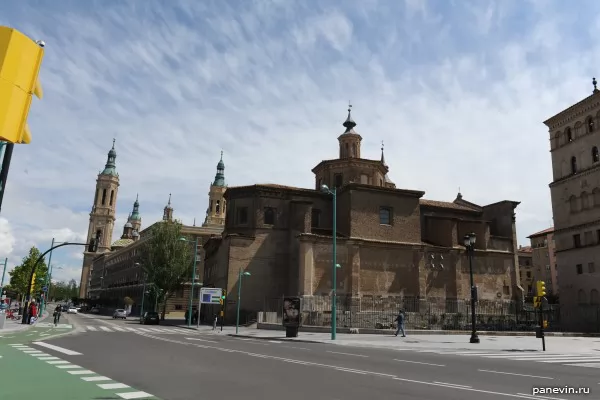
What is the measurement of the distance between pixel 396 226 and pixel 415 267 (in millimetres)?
4747

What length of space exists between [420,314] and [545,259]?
196ft

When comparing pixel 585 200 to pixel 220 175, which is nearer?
pixel 585 200

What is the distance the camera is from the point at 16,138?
2.42 meters

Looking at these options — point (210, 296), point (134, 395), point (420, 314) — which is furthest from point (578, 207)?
point (134, 395)

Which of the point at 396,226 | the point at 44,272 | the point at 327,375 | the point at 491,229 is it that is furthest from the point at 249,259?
the point at 44,272

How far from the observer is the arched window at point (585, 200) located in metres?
43.6

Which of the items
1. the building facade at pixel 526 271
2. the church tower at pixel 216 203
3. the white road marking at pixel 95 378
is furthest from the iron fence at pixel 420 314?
the church tower at pixel 216 203

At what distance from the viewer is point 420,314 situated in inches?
1435

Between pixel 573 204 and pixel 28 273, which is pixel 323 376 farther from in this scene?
pixel 28 273

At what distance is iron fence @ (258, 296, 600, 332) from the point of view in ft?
114

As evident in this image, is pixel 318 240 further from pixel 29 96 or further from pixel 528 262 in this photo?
pixel 528 262

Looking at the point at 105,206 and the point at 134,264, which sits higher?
the point at 105,206
